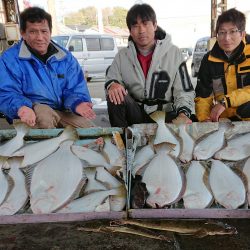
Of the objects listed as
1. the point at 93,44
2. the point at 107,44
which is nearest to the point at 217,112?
the point at 93,44

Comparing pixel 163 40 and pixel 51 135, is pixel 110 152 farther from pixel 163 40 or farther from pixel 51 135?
pixel 163 40

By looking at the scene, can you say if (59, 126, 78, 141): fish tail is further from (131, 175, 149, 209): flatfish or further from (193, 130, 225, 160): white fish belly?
(193, 130, 225, 160): white fish belly

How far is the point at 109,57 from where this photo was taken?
45.0 ft

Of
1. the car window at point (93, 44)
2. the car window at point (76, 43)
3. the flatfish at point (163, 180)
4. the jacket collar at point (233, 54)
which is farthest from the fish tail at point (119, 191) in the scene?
the car window at point (93, 44)

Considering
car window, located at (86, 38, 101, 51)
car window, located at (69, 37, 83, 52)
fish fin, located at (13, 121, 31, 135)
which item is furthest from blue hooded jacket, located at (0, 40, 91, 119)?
car window, located at (86, 38, 101, 51)

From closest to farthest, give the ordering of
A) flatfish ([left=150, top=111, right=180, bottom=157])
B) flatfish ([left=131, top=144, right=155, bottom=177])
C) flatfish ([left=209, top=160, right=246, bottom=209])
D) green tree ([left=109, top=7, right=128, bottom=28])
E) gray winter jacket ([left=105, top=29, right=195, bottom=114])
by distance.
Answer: flatfish ([left=209, top=160, right=246, bottom=209]), flatfish ([left=131, top=144, right=155, bottom=177]), flatfish ([left=150, top=111, right=180, bottom=157]), gray winter jacket ([left=105, top=29, right=195, bottom=114]), green tree ([left=109, top=7, right=128, bottom=28])

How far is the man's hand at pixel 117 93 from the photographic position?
2.89 meters

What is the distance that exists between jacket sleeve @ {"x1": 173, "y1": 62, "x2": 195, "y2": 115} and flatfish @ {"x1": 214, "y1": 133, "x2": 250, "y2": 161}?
769 millimetres

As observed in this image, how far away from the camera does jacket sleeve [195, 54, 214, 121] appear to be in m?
2.92

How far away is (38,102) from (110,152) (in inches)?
47.1

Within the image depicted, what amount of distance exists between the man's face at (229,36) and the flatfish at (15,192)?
1920 millimetres

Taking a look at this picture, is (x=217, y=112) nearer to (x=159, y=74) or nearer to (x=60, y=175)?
(x=159, y=74)

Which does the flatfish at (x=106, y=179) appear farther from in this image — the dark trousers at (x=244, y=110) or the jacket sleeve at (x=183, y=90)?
the dark trousers at (x=244, y=110)

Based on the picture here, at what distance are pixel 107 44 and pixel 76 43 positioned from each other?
1459mm
